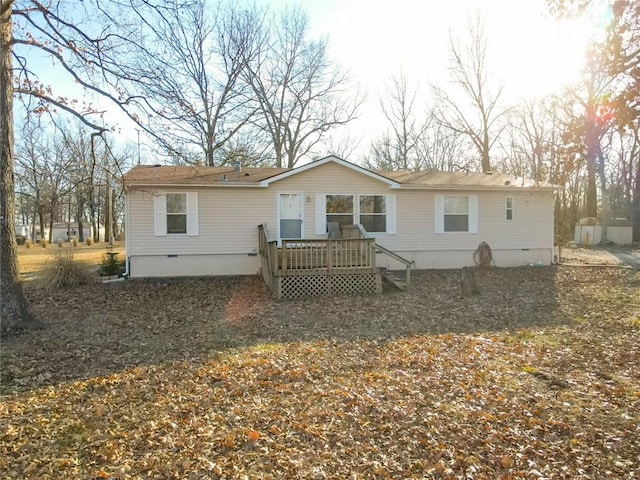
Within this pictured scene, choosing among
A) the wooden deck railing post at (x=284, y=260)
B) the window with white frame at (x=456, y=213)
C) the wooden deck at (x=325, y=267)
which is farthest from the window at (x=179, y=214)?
the window with white frame at (x=456, y=213)

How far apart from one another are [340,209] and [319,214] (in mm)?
754

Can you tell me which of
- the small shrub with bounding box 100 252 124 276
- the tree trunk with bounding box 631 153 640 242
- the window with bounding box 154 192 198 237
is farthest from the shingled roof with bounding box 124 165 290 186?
the tree trunk with bounding box 631 153 640 242

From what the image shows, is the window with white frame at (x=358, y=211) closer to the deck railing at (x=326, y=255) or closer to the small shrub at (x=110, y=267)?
the deck railing at (x=326, y=255)

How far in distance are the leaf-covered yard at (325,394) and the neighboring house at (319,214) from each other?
436 centimetres

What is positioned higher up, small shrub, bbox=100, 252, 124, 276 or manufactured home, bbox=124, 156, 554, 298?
manufactured home, bbox=124, 156, 554, 298

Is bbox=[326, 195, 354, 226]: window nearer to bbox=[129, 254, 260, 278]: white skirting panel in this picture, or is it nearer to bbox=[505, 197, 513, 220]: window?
bbox=[129, 254, 260, 278]: white skirting panel

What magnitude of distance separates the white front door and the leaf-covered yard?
16.5 feet

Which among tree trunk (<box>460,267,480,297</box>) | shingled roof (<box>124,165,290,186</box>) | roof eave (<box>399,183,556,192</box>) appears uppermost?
shingled roof (<box>124,165,290,186</box>)

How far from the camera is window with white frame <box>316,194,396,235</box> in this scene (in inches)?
546

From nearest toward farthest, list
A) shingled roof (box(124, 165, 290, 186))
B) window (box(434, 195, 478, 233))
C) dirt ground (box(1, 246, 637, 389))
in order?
dirt ground (box(1, 246, 637, 389)) → shingled roof (box(124, 165, 290, 186)) → window (box(434, 195, 478, 233))

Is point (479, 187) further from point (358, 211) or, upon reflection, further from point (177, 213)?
point (177, 213)

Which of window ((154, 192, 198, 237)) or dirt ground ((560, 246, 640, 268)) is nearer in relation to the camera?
window ((154, 192, 198, 237))

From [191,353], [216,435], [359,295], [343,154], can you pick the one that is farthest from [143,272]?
[343,154]

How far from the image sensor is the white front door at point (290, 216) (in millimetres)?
13812
